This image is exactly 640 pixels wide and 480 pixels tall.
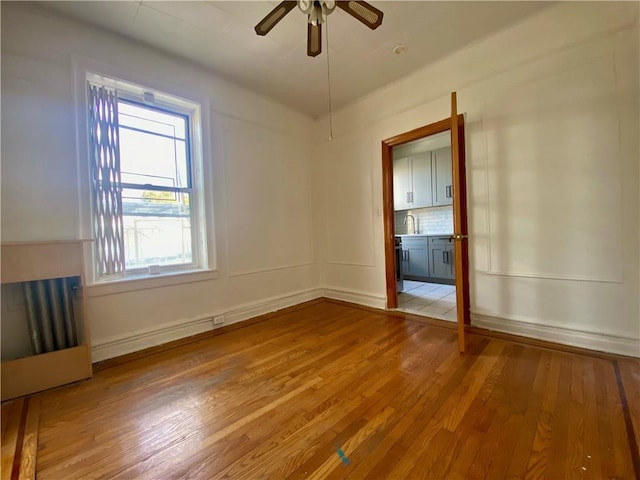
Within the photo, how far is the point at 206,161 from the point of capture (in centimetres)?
304

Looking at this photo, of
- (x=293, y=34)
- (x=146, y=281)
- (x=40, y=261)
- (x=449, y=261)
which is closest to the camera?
(x=40, y=261)

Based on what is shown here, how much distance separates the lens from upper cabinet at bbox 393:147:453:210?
5.16 m

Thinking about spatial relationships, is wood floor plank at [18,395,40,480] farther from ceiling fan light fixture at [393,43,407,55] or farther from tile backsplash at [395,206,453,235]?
tile backsplash at [395,206,453,235]

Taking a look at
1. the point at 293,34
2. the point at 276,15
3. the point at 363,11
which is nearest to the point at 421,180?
the point at 293,34

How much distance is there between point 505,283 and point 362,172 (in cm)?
220

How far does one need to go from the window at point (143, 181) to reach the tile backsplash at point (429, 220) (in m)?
4.71

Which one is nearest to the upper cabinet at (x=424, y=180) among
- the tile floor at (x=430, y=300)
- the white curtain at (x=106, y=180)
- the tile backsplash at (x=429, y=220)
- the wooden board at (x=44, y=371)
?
the tile backsplash at (x=429, y=220)

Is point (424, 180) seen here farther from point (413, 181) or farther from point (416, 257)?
point (416, 257)

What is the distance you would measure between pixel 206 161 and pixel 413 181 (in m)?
4.24

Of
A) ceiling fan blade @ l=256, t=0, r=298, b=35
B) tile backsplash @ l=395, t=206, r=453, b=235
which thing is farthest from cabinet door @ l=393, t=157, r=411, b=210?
ceiling fan blade @ l=256, t=0, r=298, b=35

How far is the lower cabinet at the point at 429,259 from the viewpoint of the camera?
505 cm

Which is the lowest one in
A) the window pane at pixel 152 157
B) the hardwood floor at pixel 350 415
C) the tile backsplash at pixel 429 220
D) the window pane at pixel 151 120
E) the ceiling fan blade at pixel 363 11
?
the hardwood floor at pixel 350 415

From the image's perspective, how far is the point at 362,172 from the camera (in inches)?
149

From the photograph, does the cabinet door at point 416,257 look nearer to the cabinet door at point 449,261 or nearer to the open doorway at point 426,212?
the open doorway at point 426,212
